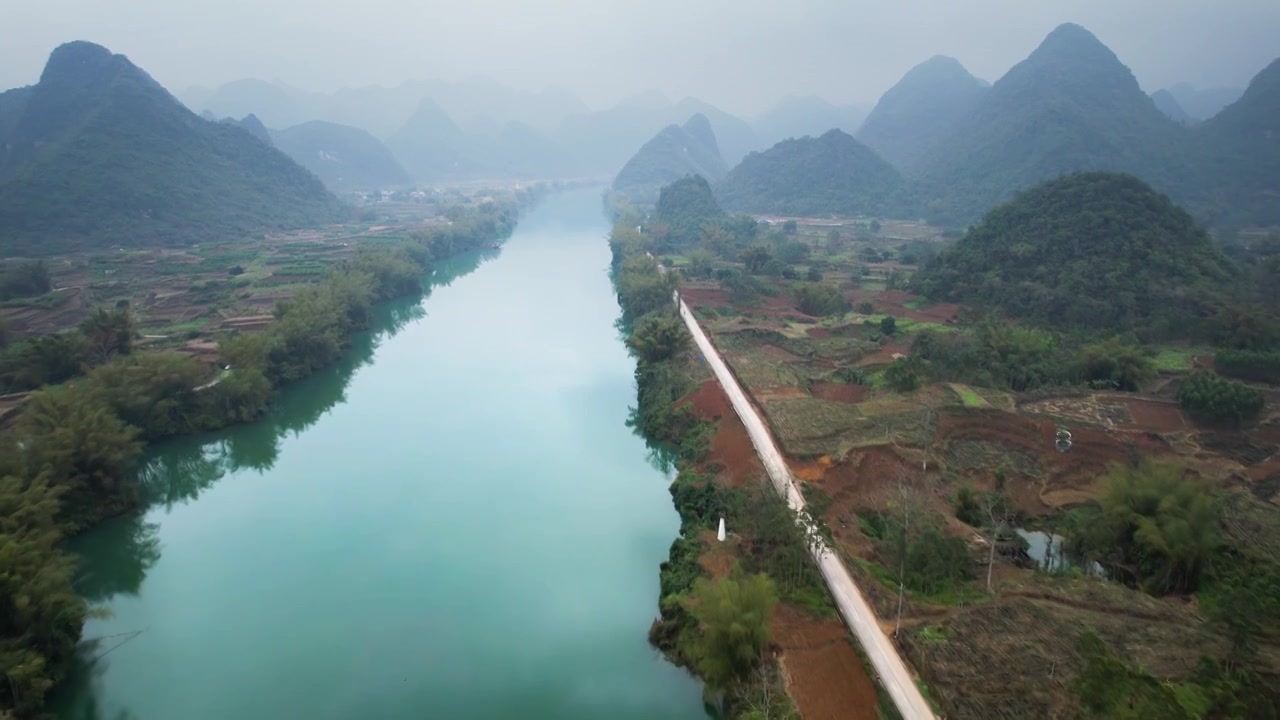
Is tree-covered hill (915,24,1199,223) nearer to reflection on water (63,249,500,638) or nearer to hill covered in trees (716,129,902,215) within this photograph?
hill covered in trees (716,129,902,215)

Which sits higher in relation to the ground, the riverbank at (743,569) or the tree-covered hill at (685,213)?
the tree-covered hill at (685,213)

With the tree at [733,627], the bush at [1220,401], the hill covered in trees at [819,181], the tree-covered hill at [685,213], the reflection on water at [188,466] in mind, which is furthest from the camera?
the hill covered in trees at [819,181]

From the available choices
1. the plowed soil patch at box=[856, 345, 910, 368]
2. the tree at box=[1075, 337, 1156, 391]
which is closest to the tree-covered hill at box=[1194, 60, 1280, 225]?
the tree at box=[1075, 337, 1156, 391]

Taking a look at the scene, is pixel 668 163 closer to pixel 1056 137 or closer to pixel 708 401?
pixel 1056 137

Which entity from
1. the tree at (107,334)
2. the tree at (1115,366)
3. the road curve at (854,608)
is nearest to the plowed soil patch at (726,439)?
the road curve at (854,608)

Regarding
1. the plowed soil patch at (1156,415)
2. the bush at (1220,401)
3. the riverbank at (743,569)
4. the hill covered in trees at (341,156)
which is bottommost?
the riverbank at (743,569)

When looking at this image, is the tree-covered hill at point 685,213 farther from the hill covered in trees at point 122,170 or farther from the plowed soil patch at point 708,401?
the hill covered in trees at point 122,170

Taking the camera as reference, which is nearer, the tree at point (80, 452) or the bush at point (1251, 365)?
the tree at point (80, 452)
